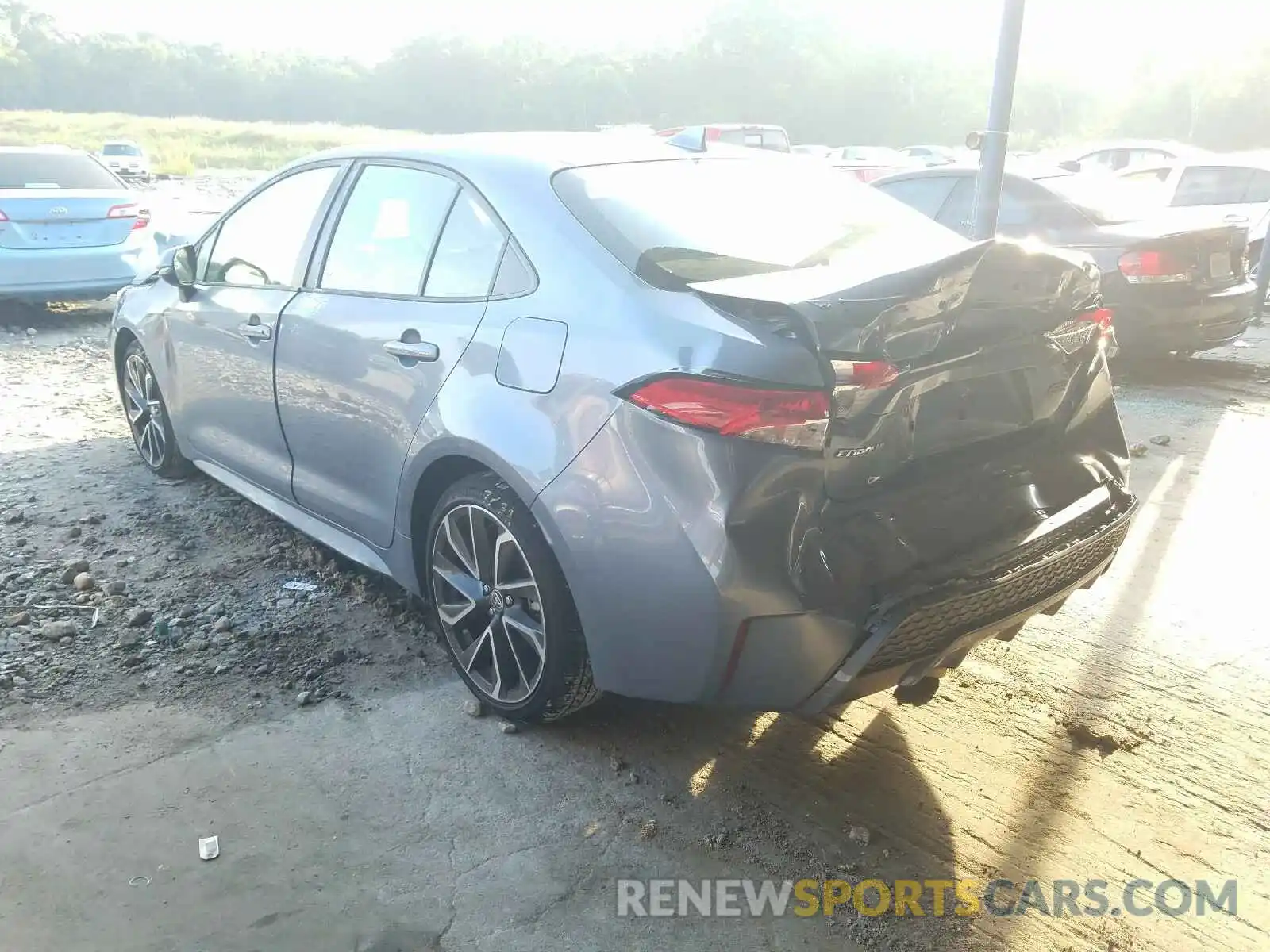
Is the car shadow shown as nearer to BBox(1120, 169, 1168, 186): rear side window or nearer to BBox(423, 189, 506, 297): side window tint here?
BBox(423, 189, 506, 297): side window tint

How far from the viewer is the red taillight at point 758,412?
7.53 ft

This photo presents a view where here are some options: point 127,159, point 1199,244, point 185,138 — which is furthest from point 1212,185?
point 185,138

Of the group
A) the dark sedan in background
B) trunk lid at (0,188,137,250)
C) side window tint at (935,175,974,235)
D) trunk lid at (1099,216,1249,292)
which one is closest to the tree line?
side window tint at (935,175,974,235)

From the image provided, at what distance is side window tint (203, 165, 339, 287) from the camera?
149 inches

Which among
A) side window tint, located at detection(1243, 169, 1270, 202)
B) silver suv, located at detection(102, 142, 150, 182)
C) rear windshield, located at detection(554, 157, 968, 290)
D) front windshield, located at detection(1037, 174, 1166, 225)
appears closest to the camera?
rear windshield, located at detection(554, 157, 968, 290)

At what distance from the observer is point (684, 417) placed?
2338mm

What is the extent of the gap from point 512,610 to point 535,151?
55.4 inches

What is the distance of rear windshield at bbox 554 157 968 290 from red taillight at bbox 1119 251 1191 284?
13.8 ft

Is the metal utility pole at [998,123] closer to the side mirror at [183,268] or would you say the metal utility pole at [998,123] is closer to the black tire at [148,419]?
the side mirror at [183,268]

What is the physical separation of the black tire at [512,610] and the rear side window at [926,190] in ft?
19.2

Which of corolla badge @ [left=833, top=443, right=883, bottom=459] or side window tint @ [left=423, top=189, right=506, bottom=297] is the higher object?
side window tint @ [left=423, top=189, right=506, bottom=297]

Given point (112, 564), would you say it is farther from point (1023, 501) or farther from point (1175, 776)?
point (1175, 776)

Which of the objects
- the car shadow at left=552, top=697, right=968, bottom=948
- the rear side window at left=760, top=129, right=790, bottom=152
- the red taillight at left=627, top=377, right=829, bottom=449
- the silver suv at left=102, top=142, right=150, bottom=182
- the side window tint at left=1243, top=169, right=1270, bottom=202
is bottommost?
the silver suv at left=102, top=142, right=150, bottom=182

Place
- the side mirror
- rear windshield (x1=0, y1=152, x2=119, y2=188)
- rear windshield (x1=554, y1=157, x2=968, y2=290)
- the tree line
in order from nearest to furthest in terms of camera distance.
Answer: rear windshield (x1=554, y1=157, x2=968, y2=290) → the side mirror → rear windshield (x1=0, y1=152, x2=119, y2=188) → the tree line
